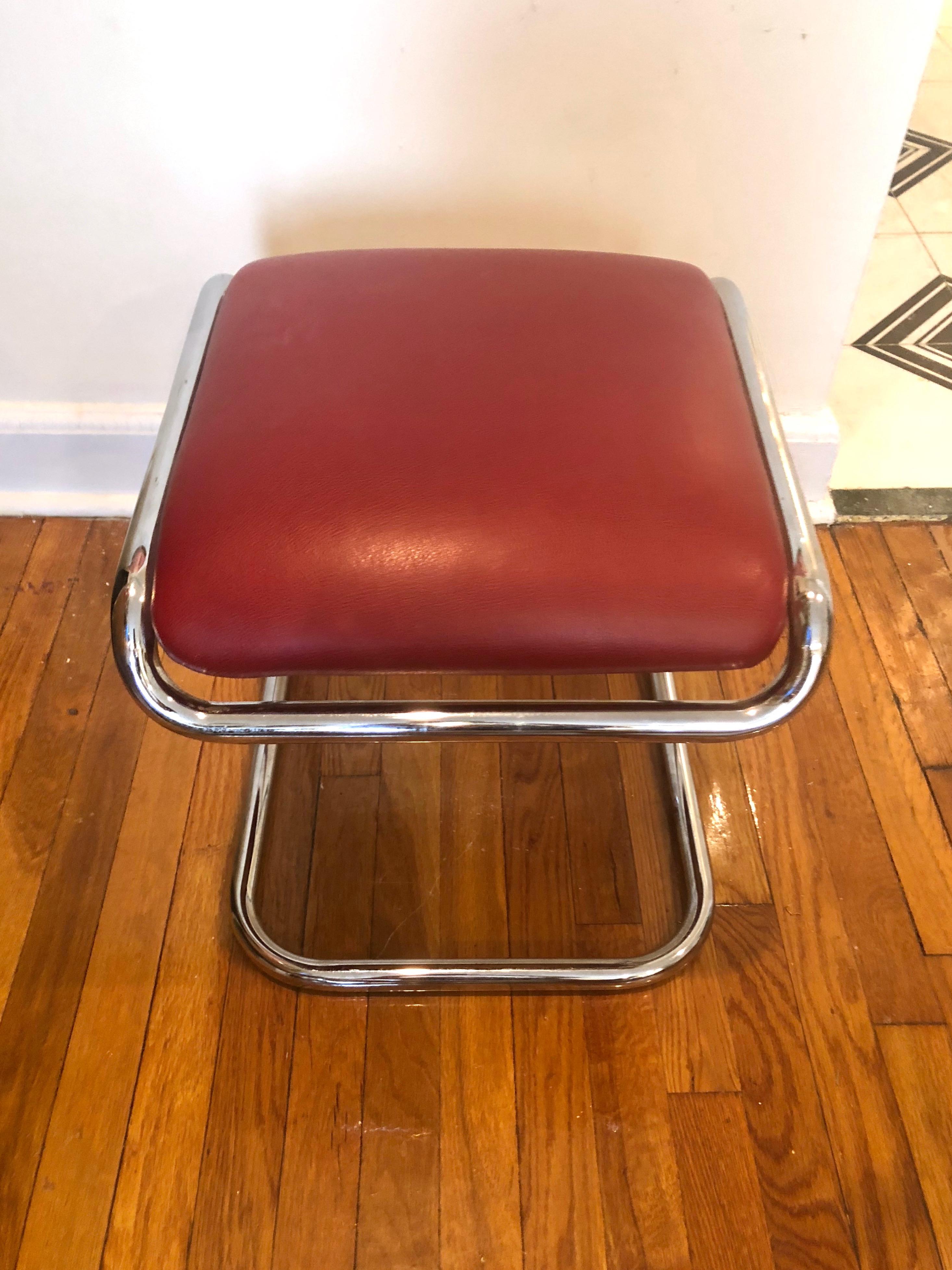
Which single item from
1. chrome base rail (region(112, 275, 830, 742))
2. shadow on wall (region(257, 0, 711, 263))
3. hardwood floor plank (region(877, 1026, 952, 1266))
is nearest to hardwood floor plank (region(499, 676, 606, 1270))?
chrome base rail (region(112, 275, 830, 742))

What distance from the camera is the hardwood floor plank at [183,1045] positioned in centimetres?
71

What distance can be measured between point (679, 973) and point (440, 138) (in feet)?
2.62

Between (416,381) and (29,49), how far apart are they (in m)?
0.54

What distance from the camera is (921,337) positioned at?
143cm

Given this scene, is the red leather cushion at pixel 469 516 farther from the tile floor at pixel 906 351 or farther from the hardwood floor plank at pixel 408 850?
the tile floor at pixel 906 351

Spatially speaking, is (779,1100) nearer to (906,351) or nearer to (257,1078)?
(257,1078)

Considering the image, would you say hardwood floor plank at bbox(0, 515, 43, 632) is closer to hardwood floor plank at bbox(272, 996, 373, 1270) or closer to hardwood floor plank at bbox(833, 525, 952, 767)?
hardwood floor plank at bbox(272, 996, 373, 1270)

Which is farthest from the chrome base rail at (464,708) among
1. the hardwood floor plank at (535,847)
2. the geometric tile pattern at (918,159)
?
the geometric tile pattern at (918,159)

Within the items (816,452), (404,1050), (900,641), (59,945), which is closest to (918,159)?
(816,452)

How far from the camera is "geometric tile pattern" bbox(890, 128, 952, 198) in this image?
171 centimetres

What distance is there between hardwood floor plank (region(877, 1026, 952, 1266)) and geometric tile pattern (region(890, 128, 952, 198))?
1.49 meters

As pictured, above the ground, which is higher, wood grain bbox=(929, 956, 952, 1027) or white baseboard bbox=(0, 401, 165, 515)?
white baseboard bbox=(0, 401, 165, 515)

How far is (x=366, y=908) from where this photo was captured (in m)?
0.87

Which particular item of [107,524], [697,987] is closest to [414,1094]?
[697,987]
